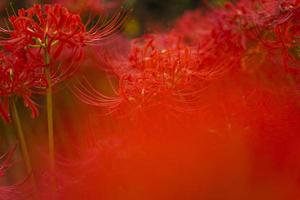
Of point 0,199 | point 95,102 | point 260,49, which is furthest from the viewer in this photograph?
point 260,49

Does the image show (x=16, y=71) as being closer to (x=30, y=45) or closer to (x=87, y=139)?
(x=30, y=45)

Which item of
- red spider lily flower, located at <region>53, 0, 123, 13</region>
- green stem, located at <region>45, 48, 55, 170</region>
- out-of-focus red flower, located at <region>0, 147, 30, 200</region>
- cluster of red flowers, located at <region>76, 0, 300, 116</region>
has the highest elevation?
red spider lily flower, located at <region>53, 0, 123, 13</region>

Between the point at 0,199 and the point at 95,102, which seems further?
the point at 95,102

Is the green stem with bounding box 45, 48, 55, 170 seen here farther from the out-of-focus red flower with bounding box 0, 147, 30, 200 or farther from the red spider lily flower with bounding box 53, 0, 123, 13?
the red spider lily flower with bounding box 53, 0, 123, 13

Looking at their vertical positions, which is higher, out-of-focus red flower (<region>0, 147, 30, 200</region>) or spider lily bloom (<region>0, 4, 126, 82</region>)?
spider lily bloom (<region>0, 4, 126, 82</region>)

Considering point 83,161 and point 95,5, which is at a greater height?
point 95,5

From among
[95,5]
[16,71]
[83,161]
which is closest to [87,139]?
[83,161]

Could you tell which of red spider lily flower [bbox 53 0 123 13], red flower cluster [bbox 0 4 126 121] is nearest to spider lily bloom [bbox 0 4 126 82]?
red flower cluster [bbox 0 4 126 121]

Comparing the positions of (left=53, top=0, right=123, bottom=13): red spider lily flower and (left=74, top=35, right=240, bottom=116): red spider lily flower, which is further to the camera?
(left=53, top=0, right=123, bottom=13): red spider lily flower
